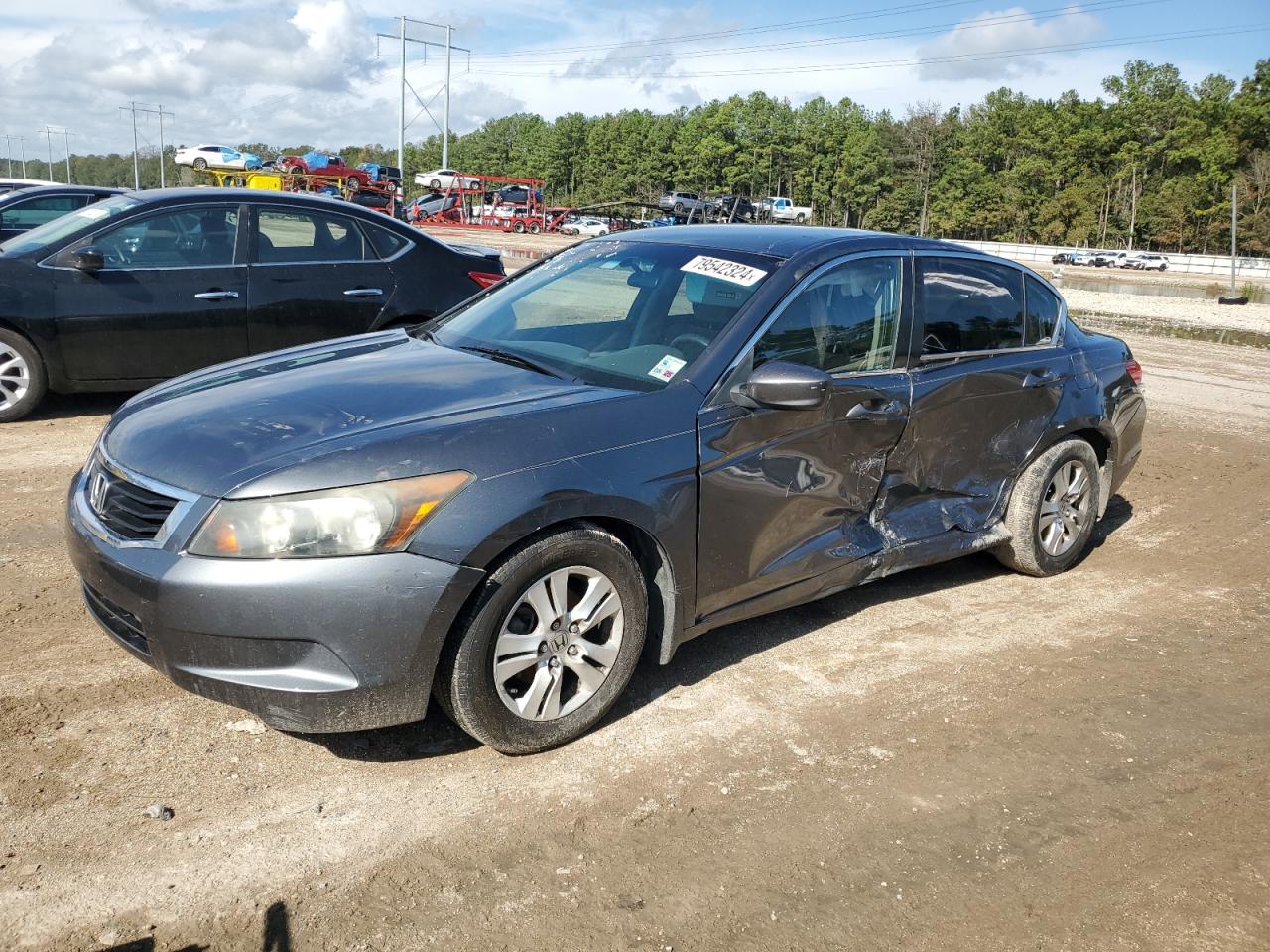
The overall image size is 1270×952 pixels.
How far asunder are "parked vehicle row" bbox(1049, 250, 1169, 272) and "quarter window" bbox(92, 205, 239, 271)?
63.7 meters

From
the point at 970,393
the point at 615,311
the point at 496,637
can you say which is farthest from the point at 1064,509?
the point at 496,637

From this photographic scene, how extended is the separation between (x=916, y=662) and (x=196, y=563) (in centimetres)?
282

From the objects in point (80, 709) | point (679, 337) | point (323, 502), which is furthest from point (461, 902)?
point (679, 337)

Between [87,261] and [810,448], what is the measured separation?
5.59m

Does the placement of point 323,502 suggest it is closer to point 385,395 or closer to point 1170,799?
point 385,395

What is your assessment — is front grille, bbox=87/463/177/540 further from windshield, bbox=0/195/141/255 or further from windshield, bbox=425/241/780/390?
windshield, bbox=0/195/141/255

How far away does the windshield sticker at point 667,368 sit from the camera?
3.83 m

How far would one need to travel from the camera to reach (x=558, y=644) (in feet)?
11.1

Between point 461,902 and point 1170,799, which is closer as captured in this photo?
point 461,902

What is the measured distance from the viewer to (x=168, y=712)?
360 cm

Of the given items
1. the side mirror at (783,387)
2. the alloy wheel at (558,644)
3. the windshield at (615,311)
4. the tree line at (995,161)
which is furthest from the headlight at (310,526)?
the tree line at (995,161)

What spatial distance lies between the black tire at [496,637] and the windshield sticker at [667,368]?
0.70 meters

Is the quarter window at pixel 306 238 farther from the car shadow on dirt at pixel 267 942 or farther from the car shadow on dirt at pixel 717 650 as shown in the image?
the car shadow on dirt at pixel 267 942

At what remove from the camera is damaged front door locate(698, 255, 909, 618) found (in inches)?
149
